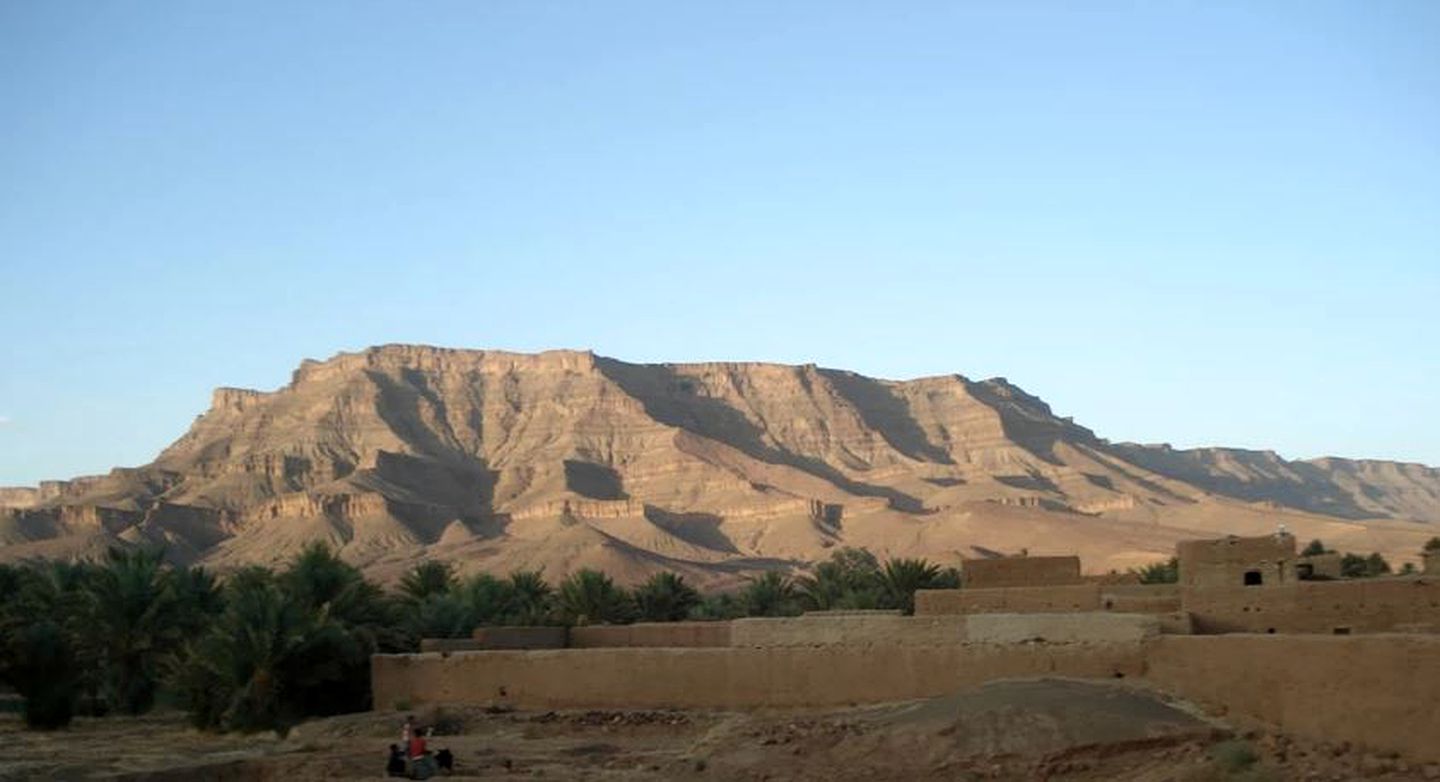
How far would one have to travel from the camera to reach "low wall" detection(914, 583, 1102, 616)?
23.8 meters

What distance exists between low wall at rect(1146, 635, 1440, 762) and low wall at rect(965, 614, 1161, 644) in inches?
42.5

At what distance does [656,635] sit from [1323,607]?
10.6m

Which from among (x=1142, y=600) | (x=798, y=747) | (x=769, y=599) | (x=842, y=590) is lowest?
(x=798, y=747)

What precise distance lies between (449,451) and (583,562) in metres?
51.9

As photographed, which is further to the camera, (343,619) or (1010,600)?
(343,619)

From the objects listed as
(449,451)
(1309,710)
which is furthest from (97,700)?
(449,451)

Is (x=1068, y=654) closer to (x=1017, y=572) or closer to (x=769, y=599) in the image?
(x=1017, y=572)

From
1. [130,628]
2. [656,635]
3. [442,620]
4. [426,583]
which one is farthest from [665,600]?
[656,635]

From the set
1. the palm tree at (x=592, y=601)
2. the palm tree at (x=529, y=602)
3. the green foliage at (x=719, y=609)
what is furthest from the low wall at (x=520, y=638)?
the green foliage at (x=719, y=609)

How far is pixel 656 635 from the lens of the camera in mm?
27688

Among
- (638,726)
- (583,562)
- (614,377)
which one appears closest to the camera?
(638,726)

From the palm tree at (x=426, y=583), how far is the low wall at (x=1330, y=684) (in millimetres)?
23586

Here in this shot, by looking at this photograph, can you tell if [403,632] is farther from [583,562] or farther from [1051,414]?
[1051,414]

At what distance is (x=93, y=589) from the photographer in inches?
1256
